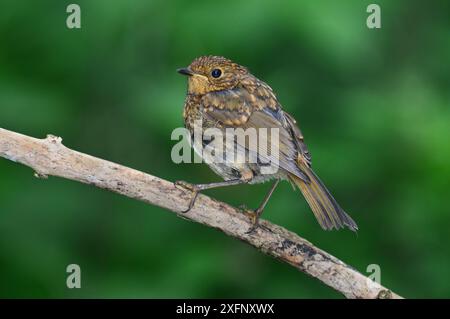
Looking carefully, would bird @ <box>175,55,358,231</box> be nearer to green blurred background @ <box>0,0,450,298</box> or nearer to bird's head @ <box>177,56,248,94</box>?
bird's head @ <box>177,56,248,94</box>

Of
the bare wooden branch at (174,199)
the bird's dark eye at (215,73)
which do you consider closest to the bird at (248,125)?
the bird's dark eye at (215,73)

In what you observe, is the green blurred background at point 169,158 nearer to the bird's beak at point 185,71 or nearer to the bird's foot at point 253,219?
the bird's beak at point 185,71

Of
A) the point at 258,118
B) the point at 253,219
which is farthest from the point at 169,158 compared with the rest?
the point at 253,219

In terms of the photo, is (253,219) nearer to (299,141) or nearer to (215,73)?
(299,141)

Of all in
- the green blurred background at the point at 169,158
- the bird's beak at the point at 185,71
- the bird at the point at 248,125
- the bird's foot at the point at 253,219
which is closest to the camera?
the bird's foot at the point at 253,219

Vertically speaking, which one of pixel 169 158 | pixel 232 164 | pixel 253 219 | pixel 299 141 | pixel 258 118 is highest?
pixel 169 158

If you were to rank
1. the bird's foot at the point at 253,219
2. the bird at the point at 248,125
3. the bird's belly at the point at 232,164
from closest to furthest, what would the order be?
the bird's foot at the point at 253,219, the bird at the point at 248,125, the bird's belly at the point at 232,164
